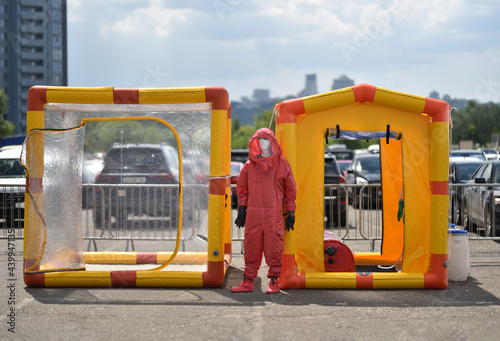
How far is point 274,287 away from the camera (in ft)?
24.4

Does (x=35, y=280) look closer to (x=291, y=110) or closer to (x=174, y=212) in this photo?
(x=174, y=212)

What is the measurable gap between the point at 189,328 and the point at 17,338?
155 centimetres

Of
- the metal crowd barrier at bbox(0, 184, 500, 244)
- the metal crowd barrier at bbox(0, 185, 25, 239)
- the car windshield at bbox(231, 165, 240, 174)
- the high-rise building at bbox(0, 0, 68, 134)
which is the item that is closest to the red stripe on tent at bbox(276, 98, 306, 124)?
the metal crowd barrier at bbox(0, 184, 500, 244)

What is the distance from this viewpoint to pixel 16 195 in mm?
12328

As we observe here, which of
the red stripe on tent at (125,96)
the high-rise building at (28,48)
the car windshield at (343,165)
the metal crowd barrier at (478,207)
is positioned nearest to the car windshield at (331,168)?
the metal crowd barrier at (478,207)

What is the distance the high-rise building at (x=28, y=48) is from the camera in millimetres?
101438

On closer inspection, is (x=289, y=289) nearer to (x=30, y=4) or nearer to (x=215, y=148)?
(x=215, y=148)

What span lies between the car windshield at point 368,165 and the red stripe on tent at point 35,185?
44.0 ft

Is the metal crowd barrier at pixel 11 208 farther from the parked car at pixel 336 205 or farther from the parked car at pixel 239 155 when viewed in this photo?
the parked car at pixel 239 155

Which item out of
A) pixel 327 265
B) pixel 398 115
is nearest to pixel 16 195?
pixel 327 265

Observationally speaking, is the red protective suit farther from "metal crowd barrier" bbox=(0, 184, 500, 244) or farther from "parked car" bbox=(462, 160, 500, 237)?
"parked car" bbox=(462, 160, 500, 237)

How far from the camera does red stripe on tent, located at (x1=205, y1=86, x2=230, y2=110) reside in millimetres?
7660

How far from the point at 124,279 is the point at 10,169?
8518 mm

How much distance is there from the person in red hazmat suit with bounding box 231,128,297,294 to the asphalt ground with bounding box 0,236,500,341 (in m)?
0.32
